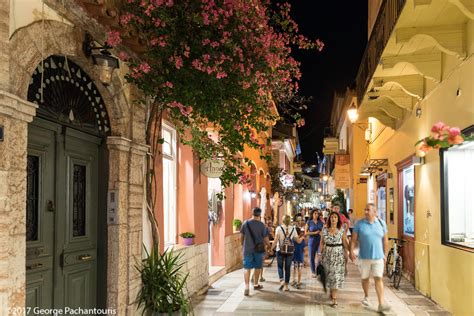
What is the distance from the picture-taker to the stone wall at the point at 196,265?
10.1 metres

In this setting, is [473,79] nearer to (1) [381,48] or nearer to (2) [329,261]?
(1) [381,48]

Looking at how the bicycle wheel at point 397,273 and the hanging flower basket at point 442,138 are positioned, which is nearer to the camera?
the hanging flower basket at point 442,138

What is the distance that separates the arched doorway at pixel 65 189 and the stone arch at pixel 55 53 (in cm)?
13

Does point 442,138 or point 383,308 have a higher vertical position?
point 442,138

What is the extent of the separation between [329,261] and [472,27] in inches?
187

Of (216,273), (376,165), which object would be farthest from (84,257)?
(376,165)

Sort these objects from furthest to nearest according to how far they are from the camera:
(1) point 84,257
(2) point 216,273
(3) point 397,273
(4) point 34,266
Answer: (2) point 216,273, (3) point 397,273, (1) point 84,257, (4) point 34,266

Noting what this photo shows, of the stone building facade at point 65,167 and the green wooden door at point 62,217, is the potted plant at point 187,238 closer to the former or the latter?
the stone building facade at point 65,167

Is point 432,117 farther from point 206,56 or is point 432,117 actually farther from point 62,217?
point 62,217

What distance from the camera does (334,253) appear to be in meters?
9.73

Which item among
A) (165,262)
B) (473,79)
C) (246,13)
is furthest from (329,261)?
(246,13)

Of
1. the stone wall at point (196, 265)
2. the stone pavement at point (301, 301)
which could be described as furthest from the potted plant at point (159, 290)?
the stone wall at point (196, 265)

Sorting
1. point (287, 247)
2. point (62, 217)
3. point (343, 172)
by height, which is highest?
point (343, 172)

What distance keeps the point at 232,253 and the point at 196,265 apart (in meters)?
4.66
